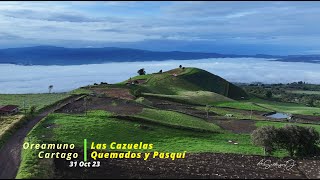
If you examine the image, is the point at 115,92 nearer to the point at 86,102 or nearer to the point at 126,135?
the point at 86,102

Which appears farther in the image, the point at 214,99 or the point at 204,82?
the point at 204,82

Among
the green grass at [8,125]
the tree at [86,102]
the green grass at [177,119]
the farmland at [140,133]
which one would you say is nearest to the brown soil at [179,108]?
the farmland at [140,133]

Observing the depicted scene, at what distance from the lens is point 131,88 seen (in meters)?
107

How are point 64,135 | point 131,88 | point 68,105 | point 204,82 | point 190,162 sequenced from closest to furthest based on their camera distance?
point 190,162, point 64,135, point 68,105, point 131,88, point 204,82

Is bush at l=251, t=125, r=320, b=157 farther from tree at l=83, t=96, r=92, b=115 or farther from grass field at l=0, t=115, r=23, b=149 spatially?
grass field at l=0, t=115, r=23, b=149

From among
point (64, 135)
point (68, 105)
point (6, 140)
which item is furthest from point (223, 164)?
point (68, 105)

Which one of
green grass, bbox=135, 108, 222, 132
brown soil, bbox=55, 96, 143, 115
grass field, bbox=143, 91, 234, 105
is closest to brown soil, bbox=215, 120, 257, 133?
green grass, bbox=135, 108, 222, 132

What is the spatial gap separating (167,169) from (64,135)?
693 inches

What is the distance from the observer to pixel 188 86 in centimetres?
13262

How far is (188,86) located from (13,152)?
91.9 metres

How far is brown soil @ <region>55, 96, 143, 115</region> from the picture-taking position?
230 feet

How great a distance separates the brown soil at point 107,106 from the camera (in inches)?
2758

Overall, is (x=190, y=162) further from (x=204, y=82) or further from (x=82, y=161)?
(x=204, y=82)

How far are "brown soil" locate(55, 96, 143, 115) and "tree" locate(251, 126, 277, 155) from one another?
2339 centimetres
